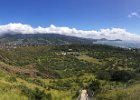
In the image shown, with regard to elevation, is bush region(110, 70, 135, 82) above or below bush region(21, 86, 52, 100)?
below

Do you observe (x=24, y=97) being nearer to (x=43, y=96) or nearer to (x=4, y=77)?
(x=43, y=96)

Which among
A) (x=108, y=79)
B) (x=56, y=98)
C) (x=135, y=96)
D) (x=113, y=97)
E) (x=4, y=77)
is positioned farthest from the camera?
(x=108, y=79)

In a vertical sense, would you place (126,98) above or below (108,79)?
above

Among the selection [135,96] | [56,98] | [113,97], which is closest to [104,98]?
[113,97]

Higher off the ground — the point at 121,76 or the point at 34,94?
the point at 34,94

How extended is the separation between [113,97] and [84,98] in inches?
269

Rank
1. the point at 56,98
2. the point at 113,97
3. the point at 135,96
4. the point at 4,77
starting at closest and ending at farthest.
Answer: the point at 135,96, the point at 113,97, the point at 56,98, the point at 4,77

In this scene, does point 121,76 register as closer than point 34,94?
No

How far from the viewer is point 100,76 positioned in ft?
343

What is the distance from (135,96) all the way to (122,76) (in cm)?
6346

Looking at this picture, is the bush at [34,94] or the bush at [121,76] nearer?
the bush at [34,94]

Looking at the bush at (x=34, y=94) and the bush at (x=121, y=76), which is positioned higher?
the bush at (x=34, y=94)

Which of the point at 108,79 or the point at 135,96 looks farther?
the point at 108,79

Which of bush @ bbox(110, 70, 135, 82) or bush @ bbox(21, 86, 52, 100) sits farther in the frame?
bush @ bbox(110, 70, 135, 82)
